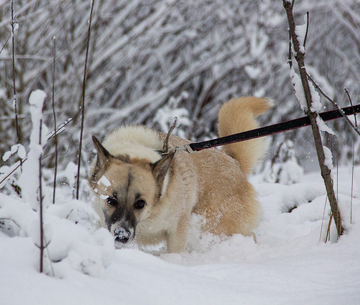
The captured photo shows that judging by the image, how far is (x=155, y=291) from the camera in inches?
45.7

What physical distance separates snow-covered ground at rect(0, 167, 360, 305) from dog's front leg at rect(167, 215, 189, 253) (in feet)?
2.39

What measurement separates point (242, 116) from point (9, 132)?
302cm

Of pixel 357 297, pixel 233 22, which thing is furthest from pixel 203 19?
pixel 357 297

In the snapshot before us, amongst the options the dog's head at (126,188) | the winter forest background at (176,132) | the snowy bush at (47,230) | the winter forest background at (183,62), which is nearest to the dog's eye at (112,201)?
the dog's head at (126,188)

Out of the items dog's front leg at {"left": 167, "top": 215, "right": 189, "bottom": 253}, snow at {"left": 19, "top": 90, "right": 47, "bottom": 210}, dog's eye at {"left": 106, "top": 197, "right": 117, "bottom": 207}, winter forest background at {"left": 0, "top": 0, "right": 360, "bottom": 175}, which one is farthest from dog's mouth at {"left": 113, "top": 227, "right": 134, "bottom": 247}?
winter forest background at {"left": 0, "top": 0, "right": 360, "bottom": 175}

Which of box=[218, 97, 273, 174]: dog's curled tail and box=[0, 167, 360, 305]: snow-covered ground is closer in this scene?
box=[0, 167, 360, 305]: snow-covered ground

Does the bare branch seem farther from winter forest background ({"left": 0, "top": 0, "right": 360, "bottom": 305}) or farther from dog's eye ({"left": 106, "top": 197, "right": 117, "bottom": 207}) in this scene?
dog's eye ({"left": 106, "top": 197, "right": 117, "bottom": 207})

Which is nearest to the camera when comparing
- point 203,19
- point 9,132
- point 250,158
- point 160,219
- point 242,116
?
point 160,219

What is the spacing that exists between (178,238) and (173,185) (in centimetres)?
43

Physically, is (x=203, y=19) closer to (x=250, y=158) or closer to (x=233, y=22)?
(x=233, y=22)

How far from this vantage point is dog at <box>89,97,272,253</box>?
2463 mm

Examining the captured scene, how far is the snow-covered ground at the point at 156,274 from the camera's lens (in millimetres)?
976

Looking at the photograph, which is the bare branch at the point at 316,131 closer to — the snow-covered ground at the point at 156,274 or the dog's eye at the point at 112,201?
the snow-covered ground at the point at 156,274

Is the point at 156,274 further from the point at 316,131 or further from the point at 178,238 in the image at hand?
the point at 178,238
